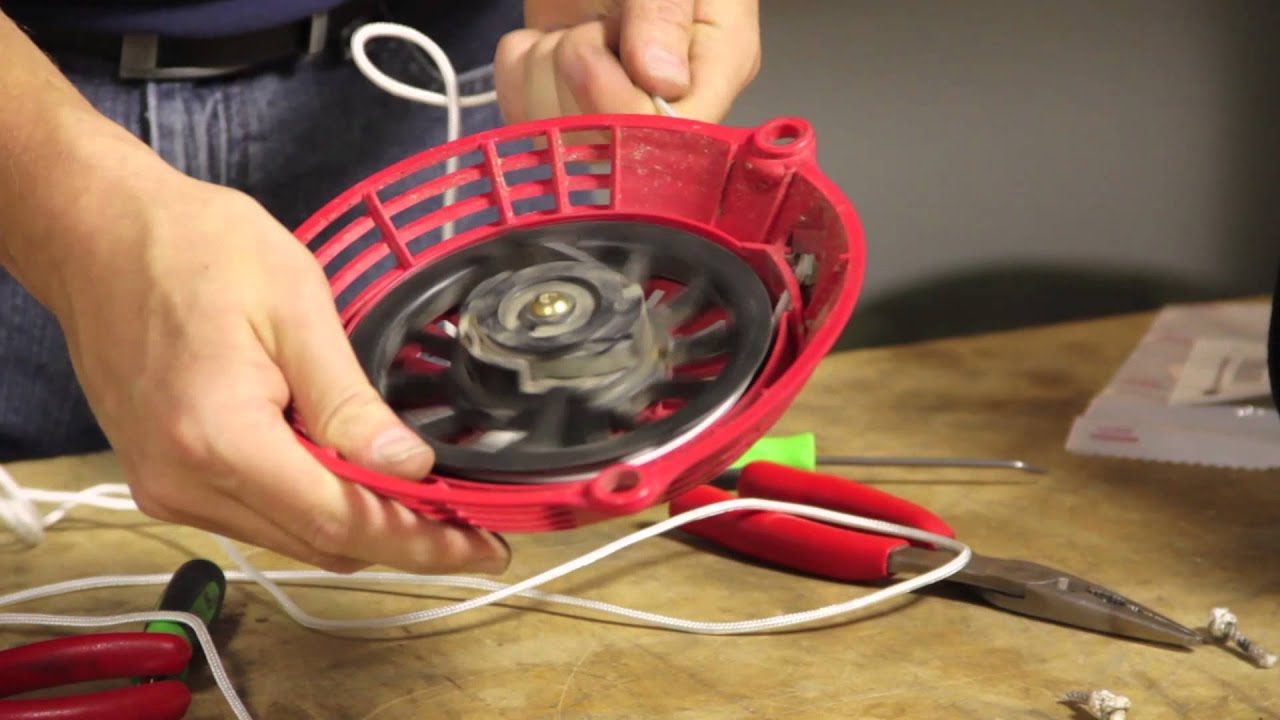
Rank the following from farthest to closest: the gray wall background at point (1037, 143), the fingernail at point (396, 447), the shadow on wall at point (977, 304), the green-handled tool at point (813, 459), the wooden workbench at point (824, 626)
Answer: the shadow on wall at point (977, 304)
the gray wall background at point (1037, 143)
the green-handled tool at point (813, 459)
the wooden workbench at point (824, 626)
the fingernail at point (396, 447)

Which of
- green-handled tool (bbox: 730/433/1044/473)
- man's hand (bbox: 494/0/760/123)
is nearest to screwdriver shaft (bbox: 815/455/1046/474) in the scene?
green-handled tool (bbox: 730/433/1044/473)

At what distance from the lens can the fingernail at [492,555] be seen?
1.79 ft

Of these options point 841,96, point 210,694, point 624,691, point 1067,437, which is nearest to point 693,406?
point 624,691

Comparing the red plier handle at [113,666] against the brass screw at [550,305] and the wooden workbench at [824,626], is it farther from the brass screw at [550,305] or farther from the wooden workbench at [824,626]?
the brass screw at [550,305]

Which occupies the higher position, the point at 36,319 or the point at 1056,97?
the point at 1056,97

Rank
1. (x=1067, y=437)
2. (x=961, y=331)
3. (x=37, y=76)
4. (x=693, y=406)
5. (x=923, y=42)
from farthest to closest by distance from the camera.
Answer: (x=961, y=331) < (x=923, y=42) < (x=1067, y=437) < (x=37, y=76) < (x=693, y=406)

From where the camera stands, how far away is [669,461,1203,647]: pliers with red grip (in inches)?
26.2

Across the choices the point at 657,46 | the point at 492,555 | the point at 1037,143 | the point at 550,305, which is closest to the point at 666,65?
the point at 657,46

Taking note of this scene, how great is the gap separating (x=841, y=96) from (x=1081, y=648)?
3.69 feet

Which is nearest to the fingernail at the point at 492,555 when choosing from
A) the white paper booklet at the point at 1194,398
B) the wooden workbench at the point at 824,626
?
the wooden workbench at the point at 824,626

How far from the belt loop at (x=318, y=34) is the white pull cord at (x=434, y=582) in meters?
0.14

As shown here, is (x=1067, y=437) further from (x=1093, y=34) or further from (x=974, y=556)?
(x=1093, y=34)

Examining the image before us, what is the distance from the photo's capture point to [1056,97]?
68.4 inches

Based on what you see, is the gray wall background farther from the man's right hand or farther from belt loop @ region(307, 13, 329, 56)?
the man's right hand
